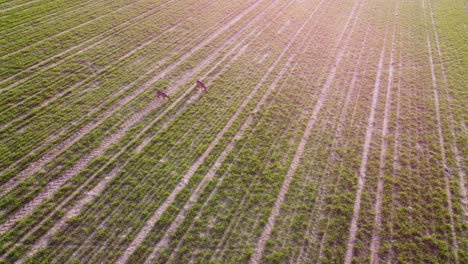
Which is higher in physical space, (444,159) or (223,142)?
(223,142)

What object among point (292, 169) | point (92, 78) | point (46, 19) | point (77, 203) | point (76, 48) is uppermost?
point (46, 19)

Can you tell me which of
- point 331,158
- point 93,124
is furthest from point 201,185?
point 93,124

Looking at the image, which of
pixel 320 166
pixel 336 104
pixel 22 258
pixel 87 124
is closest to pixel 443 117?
pixel 336 104

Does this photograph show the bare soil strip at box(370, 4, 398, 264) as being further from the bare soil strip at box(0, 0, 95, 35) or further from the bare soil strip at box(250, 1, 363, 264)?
the bare soil strip at box(0, 0, 95, 35)

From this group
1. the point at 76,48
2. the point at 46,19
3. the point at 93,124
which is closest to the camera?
the point at 93,124

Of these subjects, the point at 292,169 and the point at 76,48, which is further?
the point at 76,48

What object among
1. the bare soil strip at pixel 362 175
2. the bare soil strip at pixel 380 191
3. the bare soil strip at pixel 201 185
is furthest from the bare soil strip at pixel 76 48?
the bare soil strip at pixel 380 191

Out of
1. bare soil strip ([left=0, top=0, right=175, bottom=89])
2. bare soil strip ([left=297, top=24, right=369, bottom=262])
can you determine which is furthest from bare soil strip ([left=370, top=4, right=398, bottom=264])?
bare soil strip ([left=0, top=0, right=175, bottom=89])

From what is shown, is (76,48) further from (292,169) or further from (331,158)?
(331,158)

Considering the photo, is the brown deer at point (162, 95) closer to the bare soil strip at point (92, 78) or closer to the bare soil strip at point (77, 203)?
the bare soil strip at point (92, 78)

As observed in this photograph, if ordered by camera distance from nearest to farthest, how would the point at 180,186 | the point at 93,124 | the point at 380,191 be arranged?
the point at 180,186, the point at 380,191, the point at 93,124
